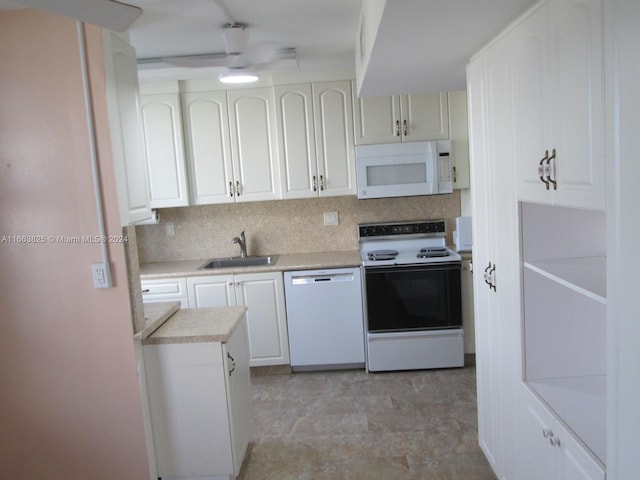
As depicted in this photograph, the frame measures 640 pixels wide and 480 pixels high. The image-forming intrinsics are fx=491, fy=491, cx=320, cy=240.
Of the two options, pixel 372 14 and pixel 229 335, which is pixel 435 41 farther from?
pixel 229 335

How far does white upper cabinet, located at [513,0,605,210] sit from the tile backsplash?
2484 millimetres

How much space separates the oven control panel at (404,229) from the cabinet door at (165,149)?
4.92ft

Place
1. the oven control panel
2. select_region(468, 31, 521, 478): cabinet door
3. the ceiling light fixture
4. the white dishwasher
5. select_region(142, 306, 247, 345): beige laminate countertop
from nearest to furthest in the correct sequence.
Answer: select_region(468, 31, 521, 478): cabinet door, select_region(142, 306, 247, 345): beige laminate countertop, the ceiling light fixture, the white dishwasher, the oven control panel

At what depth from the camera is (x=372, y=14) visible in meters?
1.84

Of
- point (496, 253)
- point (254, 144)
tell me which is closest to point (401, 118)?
point (254, 144)

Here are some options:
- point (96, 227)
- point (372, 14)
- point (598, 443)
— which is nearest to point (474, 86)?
point (372, 14)

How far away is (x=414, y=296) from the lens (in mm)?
3613

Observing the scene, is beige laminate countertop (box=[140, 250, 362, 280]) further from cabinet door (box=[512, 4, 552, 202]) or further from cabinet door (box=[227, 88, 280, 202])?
cabinet door (box=[512, 4, 552, 202])

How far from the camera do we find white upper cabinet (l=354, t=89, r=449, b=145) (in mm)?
3746

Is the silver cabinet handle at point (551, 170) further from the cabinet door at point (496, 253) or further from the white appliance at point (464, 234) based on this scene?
the white appliance at point (464, 234)

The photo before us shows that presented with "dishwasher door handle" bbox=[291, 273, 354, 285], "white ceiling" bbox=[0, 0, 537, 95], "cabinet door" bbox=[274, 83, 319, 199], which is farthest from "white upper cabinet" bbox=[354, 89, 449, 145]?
"dishwasher door handle" bbox=[291, 273, 354, 285]

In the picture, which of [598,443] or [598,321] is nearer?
[598,443]

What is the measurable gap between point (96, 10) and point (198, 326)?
1443 mm

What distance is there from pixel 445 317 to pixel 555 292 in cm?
184
